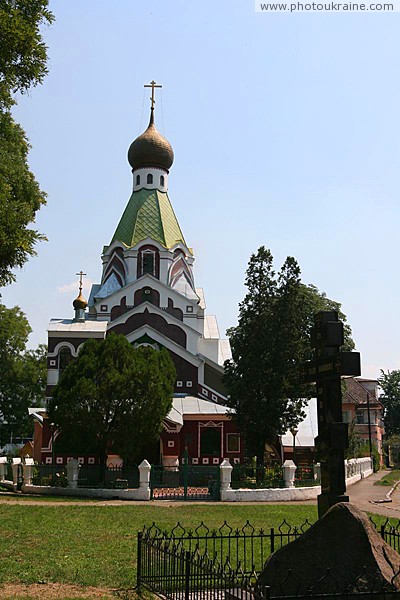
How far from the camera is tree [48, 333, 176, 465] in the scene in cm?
2291

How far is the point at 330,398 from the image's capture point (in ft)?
30.7

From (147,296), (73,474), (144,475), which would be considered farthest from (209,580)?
(147,296)

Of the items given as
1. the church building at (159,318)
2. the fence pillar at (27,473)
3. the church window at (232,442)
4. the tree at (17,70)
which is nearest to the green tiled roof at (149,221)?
the church building at (159,318)

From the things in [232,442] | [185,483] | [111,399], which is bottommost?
[185,483]

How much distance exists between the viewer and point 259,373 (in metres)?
24.4

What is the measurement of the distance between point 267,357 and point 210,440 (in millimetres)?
6588

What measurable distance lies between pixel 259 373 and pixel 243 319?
237cm

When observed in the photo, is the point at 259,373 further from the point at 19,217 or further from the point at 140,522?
the point at 19,217

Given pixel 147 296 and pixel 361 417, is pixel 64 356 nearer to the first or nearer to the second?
pixel 147 296

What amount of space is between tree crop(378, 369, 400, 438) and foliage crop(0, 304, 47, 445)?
37.3 meters

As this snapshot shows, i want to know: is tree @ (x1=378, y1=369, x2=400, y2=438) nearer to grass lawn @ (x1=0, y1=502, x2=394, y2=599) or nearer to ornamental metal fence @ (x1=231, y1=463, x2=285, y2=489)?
ornamental metal fence @ (x1=231, y1=463, x2=285, y2=489)

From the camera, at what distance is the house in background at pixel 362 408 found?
49312mm

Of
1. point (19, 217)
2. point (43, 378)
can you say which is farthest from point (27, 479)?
point (43, 378)

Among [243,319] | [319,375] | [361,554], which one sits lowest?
[361,554]
